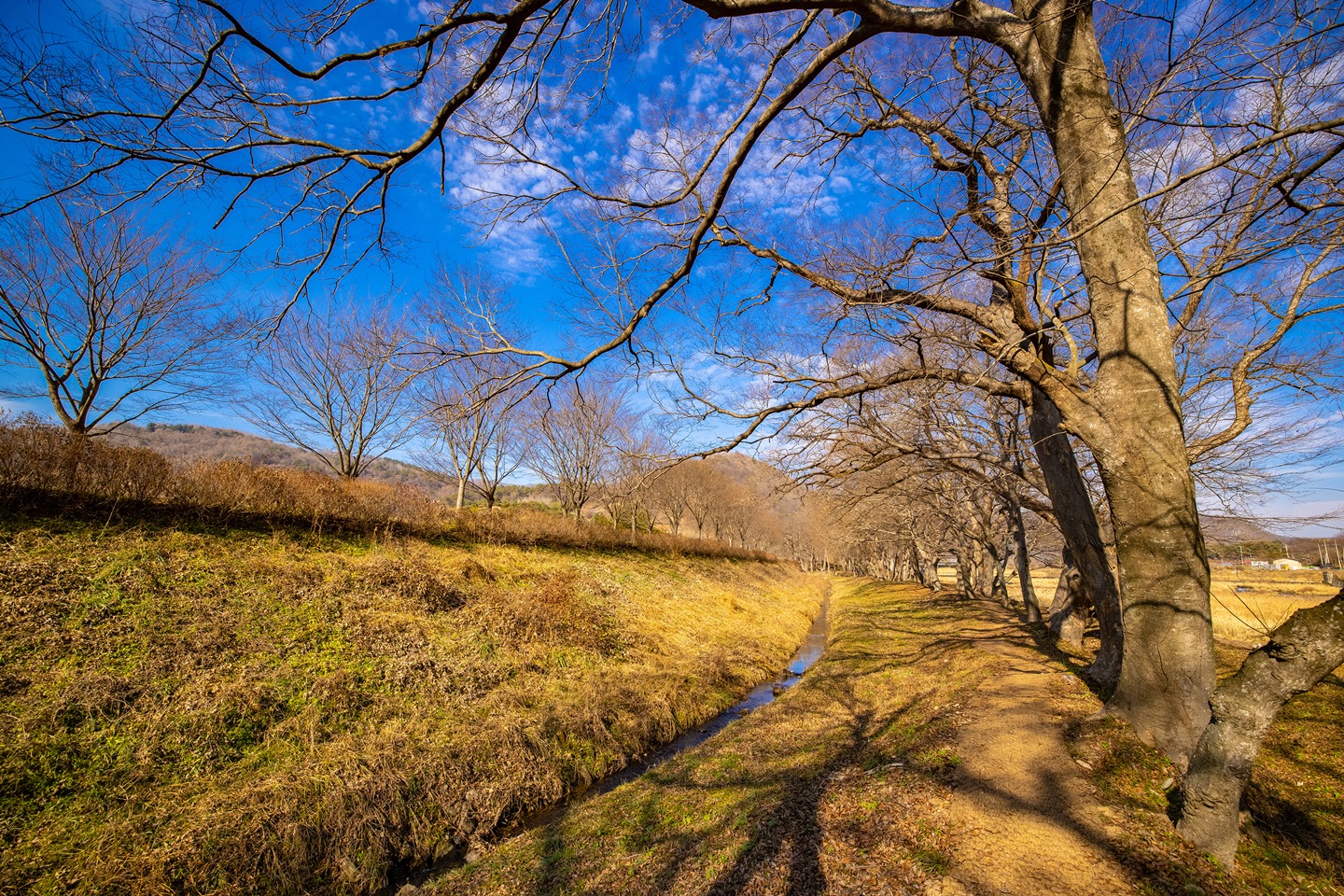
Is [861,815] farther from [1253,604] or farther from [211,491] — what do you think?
[1253,604]

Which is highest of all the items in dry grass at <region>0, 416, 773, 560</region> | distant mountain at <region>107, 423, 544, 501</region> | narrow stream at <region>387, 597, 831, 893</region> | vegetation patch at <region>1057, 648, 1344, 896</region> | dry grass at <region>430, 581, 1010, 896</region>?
distant mountain at <region>107, 423, 544, 501</region>

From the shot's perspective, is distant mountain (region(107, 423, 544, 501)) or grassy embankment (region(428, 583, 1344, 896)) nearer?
grassy embankment (region(428, 583, 1344, 896))

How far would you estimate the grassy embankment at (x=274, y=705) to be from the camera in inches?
185

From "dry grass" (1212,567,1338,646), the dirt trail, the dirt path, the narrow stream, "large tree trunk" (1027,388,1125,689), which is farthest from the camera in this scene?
"large tree trunk" (1027,388,1125,689)

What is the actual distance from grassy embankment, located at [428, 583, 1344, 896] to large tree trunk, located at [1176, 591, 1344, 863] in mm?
226

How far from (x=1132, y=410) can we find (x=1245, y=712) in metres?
2.32

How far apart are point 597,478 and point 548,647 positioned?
52.0 ft

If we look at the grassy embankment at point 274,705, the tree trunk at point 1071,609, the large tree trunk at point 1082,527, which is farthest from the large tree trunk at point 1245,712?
the tree trunk at point 1071,609

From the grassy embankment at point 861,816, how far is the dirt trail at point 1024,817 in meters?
0.13

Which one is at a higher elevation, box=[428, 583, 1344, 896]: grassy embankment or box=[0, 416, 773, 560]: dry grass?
box=[0, 416, 773, 560]: dry grass

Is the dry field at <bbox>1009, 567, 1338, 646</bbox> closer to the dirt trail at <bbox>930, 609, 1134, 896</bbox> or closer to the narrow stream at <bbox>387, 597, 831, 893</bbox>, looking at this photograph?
the dirt trail at <bbox>930, 609, 1134, 896</bbox>

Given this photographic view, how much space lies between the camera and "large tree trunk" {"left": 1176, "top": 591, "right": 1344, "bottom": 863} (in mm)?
2875

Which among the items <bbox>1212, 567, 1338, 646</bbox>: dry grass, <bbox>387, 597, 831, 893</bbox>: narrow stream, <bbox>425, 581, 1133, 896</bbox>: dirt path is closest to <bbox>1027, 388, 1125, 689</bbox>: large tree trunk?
<bbox>425, 581, 1133, 896</bbox>: dirt path

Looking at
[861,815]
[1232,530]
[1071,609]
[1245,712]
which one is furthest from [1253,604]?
[861,815]
